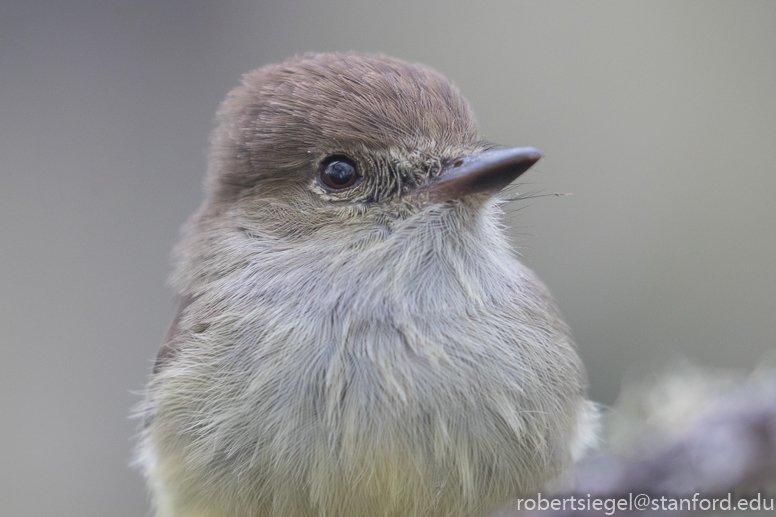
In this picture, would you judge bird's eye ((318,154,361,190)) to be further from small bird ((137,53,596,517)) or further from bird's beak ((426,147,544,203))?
bird's beak ((426,147,544,203))

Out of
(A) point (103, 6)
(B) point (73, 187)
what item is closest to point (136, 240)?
(B) point (73, 187)

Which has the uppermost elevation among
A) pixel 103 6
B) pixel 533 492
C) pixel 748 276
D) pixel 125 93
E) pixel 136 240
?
pixel 103 6

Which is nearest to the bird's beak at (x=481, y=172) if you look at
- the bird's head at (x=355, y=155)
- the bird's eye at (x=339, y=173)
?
the bird's head at (x=355, y=155)

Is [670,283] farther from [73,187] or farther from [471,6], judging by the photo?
[73,187]

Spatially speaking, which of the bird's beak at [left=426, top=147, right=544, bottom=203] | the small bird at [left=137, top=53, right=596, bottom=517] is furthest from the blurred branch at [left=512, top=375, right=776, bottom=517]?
the bird's beak at [left=426, top=147, right=544, bottom=203]

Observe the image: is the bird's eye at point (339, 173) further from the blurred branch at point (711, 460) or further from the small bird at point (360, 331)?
the blurred branch at point (711, 460)

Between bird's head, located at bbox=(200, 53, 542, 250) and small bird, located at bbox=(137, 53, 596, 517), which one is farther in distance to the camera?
bird's head, located at bbox=(200, 53, 542, 250)
